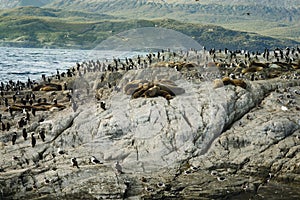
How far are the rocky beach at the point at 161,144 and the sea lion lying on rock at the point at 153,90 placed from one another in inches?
3.3

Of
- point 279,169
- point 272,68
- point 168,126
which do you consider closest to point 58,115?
point 168,126

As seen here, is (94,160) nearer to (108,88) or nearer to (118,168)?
(118,168)

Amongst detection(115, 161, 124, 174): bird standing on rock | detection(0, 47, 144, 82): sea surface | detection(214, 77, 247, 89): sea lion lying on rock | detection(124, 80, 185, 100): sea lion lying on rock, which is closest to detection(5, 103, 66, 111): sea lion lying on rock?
detection(124, 80, 185, 100): sea lion lying on rock

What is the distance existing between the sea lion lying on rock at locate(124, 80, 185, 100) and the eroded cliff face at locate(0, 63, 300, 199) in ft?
2.08

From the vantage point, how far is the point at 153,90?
25219mm

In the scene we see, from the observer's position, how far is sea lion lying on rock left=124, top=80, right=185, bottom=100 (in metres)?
25.1

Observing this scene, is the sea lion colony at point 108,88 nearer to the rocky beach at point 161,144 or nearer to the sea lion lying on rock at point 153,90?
the sea lion lying on rock at point 153,90

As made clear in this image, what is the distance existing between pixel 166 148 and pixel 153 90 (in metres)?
4.72

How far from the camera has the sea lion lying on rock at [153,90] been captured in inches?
989

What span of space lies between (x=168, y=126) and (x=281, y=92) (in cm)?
769

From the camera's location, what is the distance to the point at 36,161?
2109cm

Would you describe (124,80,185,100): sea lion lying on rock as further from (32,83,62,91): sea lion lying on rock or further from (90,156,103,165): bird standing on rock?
(32,83,62,91): sea lion lying on rock

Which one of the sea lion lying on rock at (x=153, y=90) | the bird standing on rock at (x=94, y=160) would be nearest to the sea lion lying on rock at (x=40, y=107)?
the sea lion lying on rock at (x=153, y=90)

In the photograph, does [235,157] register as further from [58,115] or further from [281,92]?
[58,115]
